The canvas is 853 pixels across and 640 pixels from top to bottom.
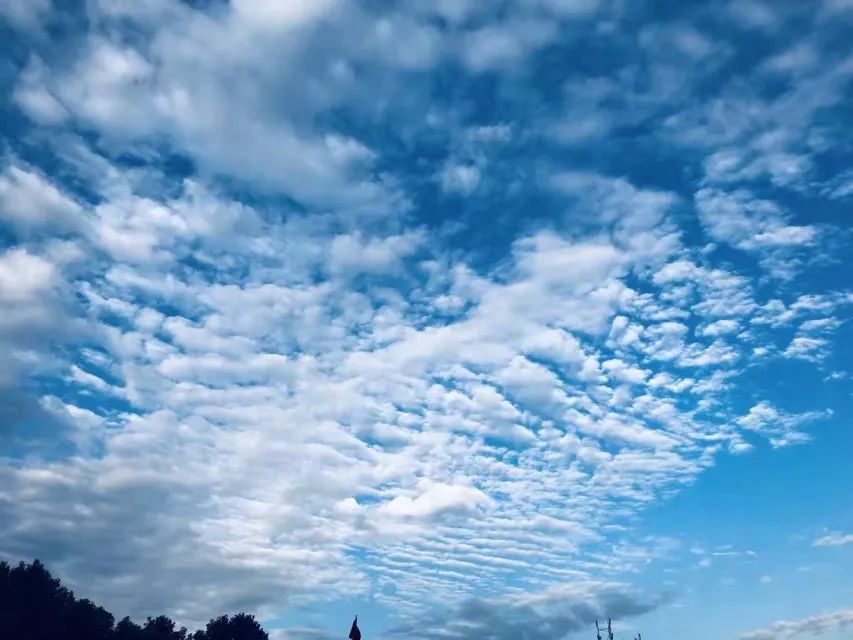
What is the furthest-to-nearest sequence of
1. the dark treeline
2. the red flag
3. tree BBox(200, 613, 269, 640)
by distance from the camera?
1. tree BBox(200, 613, 269, 640)
2. the dark treeline
3. the red flag

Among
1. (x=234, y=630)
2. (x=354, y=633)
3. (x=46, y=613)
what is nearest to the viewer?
(x=354, y=633)

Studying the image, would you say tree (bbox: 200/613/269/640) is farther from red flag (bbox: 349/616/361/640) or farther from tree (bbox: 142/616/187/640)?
red flag (bbox: 349/616/361/640)

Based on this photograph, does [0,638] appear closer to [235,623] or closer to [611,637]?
[235,623]

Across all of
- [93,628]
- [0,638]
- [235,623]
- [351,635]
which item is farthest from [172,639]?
[351,635]

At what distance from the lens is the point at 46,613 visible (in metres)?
74.5

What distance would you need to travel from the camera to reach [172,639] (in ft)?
306

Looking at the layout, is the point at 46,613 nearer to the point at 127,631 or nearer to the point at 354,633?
the point at 127,631

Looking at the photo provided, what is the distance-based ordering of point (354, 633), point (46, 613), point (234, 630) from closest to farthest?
point (354, 633)
point (46, 613)
point (234, 630)

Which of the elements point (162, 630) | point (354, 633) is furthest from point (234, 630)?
point (354, 633)

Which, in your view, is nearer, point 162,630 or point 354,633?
point 354,633

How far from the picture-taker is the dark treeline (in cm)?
7294

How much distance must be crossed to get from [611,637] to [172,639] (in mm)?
62103

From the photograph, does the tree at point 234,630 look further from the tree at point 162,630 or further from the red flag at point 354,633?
the red flag at point 354,633

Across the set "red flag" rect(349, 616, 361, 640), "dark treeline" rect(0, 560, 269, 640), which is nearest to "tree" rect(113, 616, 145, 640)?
"dark treeline" rect(0, 560, 269, 640)
